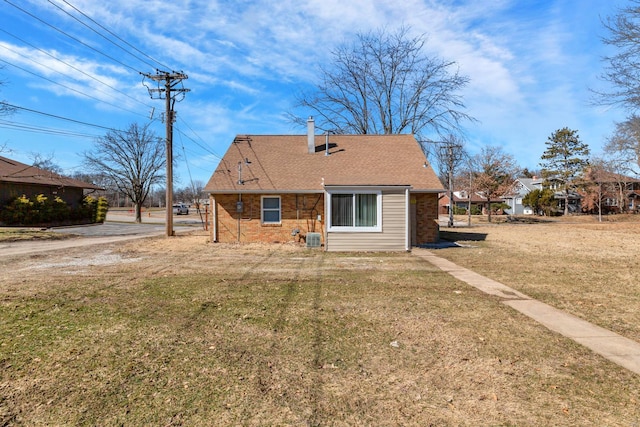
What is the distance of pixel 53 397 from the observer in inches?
121

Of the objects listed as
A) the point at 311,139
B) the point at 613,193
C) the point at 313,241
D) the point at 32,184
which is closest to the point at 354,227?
the point at 313,241

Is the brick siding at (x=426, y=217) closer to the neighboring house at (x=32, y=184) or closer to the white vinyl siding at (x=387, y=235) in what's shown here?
the white vinyl siding at (x=387, y=235)

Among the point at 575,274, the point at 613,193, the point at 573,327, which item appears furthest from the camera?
the point at 613,193

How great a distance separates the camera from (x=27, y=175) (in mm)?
28328

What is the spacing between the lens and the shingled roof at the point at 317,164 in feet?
52.9

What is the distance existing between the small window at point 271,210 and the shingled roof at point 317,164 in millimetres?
617

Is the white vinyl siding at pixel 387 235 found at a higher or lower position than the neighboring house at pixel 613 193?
lower

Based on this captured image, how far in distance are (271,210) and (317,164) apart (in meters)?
3.36

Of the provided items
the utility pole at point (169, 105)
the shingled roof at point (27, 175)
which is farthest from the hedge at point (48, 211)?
the utility pole at point (169, 105)

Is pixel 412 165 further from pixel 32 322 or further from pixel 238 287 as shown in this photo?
pixel 32 322

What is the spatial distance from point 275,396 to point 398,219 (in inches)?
437

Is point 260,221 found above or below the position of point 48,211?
below

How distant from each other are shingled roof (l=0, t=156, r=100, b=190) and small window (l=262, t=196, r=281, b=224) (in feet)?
70.9

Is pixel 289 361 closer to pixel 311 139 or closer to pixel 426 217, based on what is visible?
pixel 426 217
